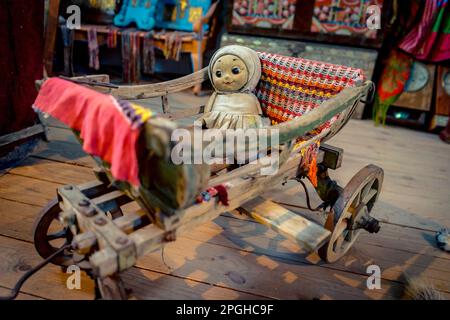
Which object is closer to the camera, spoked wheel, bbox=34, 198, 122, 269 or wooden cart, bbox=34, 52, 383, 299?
wooden cart, bbox=34, 52, 383, 299

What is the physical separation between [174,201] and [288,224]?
21.9 inches

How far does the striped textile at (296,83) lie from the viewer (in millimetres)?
1994

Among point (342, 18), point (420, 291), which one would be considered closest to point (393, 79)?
point (342, 18)

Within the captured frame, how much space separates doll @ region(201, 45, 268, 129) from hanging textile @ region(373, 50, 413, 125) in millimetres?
2668

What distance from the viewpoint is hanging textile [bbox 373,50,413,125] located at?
163 inches

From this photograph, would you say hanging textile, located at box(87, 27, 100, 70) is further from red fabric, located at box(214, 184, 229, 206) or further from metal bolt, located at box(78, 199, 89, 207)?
red fabric, located at box(214, 184, 229, 206)

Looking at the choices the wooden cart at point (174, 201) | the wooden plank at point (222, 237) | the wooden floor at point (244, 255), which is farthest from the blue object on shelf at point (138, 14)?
the wooden plank at point (222, 237)

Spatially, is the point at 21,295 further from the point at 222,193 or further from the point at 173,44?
the point at 173,44

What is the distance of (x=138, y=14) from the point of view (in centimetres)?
476

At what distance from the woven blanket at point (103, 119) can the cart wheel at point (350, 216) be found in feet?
3.29

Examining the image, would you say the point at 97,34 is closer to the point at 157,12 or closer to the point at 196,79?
the point at 157,12

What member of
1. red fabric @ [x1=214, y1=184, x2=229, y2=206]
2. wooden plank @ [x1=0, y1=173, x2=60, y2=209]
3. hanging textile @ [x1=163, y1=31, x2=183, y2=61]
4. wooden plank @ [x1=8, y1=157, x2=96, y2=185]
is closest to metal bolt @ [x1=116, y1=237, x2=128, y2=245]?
red fabric @ [x1=214, y1=184, x2=229, y2=206]

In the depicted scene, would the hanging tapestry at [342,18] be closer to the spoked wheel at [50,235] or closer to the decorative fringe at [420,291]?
the decorative fringe at [420,291]

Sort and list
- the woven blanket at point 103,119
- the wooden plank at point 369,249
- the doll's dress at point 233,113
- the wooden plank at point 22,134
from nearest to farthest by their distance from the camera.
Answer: the woven blanket at point 103,119 → the wooden plank at point 369,249 → the doll's dress at point 233,113 → the wooden plank at point 22,134
